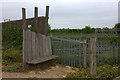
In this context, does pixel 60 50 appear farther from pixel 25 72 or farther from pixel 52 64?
pixel 25 72

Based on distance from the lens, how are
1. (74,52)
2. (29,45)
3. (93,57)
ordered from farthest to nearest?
(74,52) → (29,45) → (93,57)

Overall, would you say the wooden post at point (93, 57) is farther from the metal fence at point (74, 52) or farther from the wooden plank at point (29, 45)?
the wooden plank at point (29, 45)

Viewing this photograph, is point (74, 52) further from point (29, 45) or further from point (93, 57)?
point (29, 45)

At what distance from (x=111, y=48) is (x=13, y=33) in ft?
19.2

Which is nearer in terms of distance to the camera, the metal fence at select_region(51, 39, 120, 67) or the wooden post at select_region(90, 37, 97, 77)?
the wooden post at select_region(90, 37, 97, 77)

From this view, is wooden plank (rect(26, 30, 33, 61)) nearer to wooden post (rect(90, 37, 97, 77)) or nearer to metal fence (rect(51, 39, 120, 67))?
metal fence (rect(51, 39, 120, 67))

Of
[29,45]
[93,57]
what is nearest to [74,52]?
[93,57]

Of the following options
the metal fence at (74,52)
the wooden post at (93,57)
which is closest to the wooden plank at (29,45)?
the metal fence at (74,52)

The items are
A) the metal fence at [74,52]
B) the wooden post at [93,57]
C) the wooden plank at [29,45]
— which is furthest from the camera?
the metal fence at [74,52]

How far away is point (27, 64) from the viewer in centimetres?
551

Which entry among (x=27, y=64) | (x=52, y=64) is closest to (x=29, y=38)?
(x=27, y=64)

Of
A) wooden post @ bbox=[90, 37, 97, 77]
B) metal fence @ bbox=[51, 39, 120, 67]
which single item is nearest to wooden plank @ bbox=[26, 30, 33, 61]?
metal fence @ bbox=[51, 39, 120, 67]

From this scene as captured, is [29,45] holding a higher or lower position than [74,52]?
higher

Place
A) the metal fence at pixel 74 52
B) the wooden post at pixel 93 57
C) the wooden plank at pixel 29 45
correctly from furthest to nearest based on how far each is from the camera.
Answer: the metal fence at pixel 74 52
the wooden plank at pixel 29 45
the wooden post at pixel 93 57
